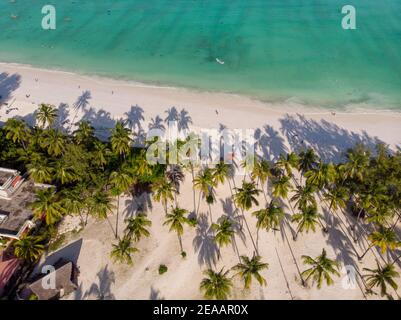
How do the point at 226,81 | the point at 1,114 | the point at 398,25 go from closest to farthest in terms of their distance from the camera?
1. the point at 1,114
2. the point at 226,81
3. the point at 398,25

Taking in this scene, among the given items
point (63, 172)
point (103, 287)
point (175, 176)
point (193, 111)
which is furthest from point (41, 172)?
point (193, 111)

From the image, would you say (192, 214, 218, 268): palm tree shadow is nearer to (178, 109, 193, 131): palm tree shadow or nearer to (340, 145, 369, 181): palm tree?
(340, 145, 369, 181): palm tree

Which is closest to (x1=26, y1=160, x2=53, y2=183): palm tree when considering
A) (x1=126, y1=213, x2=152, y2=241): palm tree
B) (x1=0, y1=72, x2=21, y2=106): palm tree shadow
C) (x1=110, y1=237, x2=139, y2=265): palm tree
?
(x1=126, y1=213, x2=152, y2=241): palm tree

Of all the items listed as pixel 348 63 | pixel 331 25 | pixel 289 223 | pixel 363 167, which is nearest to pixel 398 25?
pixel 331 25

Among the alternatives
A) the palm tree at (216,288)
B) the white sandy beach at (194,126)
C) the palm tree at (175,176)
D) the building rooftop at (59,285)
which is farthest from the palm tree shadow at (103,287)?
the palm tree at (175,176)

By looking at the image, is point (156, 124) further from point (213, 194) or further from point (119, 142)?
point (213, 194)
